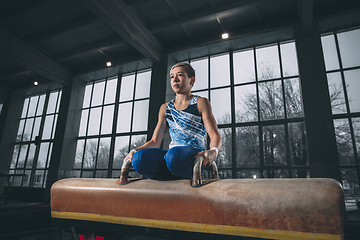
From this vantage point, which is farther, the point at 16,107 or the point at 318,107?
the point at 16,107

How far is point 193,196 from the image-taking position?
96 centimetres

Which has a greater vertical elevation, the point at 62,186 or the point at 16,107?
the point at 16,107

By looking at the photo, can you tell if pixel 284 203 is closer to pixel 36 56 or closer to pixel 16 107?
pixel 36 56

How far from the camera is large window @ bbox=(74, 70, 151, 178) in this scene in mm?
8312

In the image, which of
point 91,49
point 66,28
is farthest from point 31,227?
point 91,49

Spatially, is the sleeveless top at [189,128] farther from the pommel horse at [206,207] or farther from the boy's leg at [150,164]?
the pommel horse at [206,207]

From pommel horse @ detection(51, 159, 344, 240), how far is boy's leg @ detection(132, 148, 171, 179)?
0.25 feet

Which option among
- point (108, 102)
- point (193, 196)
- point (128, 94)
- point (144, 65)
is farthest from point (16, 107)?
point (193, 196)

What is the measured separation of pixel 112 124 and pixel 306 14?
7585 mm

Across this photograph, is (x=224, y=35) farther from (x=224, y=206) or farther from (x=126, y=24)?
(x=224, y=206)

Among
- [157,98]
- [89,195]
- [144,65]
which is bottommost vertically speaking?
[89,195]

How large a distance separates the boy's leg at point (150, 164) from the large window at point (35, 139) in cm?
1041

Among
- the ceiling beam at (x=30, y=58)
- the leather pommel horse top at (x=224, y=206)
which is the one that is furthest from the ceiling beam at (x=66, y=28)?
the leather pommel horse top at (x=224, y=206)

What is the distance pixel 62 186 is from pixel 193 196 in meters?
0.90
